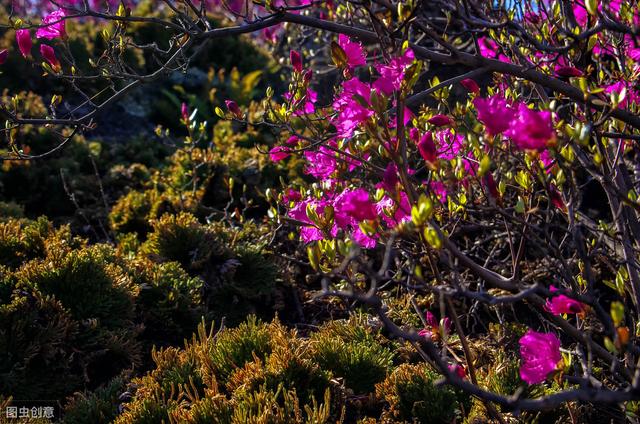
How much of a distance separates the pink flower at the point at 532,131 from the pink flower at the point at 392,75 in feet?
1.36

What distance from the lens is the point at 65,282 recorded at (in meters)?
2.79

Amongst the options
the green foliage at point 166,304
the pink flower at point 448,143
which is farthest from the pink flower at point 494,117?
the green foliage at point 166,304

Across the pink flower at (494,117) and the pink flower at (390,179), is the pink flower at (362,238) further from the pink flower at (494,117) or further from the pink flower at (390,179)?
the pink flower at (494,117)

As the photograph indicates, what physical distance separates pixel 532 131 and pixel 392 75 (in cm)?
48

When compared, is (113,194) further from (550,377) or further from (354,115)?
(550,377)

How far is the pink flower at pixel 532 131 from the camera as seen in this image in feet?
4.29

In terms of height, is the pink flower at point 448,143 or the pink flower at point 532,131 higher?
the pink flower at point 448,143

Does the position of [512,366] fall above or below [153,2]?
below

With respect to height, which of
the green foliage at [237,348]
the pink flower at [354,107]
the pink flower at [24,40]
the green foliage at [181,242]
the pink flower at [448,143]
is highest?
the pink flower at [24,40]

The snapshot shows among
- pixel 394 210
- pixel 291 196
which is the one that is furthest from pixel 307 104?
pixel 394 210

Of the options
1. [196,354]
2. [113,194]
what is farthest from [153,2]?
[196,354]

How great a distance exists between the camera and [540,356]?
157cm

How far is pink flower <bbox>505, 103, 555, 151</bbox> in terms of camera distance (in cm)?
131

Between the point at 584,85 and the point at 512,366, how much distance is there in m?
1.13
